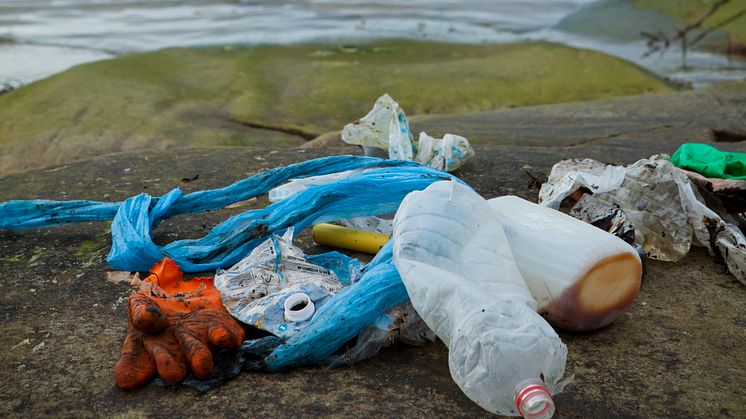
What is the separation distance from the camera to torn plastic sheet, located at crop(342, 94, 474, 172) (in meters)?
3.71

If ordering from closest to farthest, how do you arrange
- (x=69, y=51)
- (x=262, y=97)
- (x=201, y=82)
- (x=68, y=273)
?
(x=68, y=273), (x=262, y=97), (x=201, y=82), (x=69, y=51)

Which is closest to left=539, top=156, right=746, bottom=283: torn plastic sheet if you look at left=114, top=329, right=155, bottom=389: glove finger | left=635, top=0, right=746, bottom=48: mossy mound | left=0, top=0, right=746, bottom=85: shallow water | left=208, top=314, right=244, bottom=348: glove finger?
left=208, top=314, right=244, bottom=348: glove finger

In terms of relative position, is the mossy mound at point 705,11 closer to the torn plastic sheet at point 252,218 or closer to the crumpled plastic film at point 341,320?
the torn plastic sheet at point 252,218

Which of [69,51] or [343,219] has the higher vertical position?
[343,219]

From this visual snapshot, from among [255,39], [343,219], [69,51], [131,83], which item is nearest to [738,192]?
[343,219]

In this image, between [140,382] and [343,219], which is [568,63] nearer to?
[343,219]

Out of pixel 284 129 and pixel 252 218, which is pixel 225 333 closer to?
pixel 252 218

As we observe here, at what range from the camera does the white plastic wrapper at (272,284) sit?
88.4 inches

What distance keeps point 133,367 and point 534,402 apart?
1.04 m

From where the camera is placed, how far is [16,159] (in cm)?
573

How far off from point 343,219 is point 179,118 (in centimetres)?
356

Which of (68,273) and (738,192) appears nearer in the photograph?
(68,273)

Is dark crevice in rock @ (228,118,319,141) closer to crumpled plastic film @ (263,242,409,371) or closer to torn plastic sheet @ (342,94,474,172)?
torn plastic sheet @ (342,94,474,172)

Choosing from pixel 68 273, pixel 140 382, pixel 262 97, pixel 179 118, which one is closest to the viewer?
pixel 140 382
